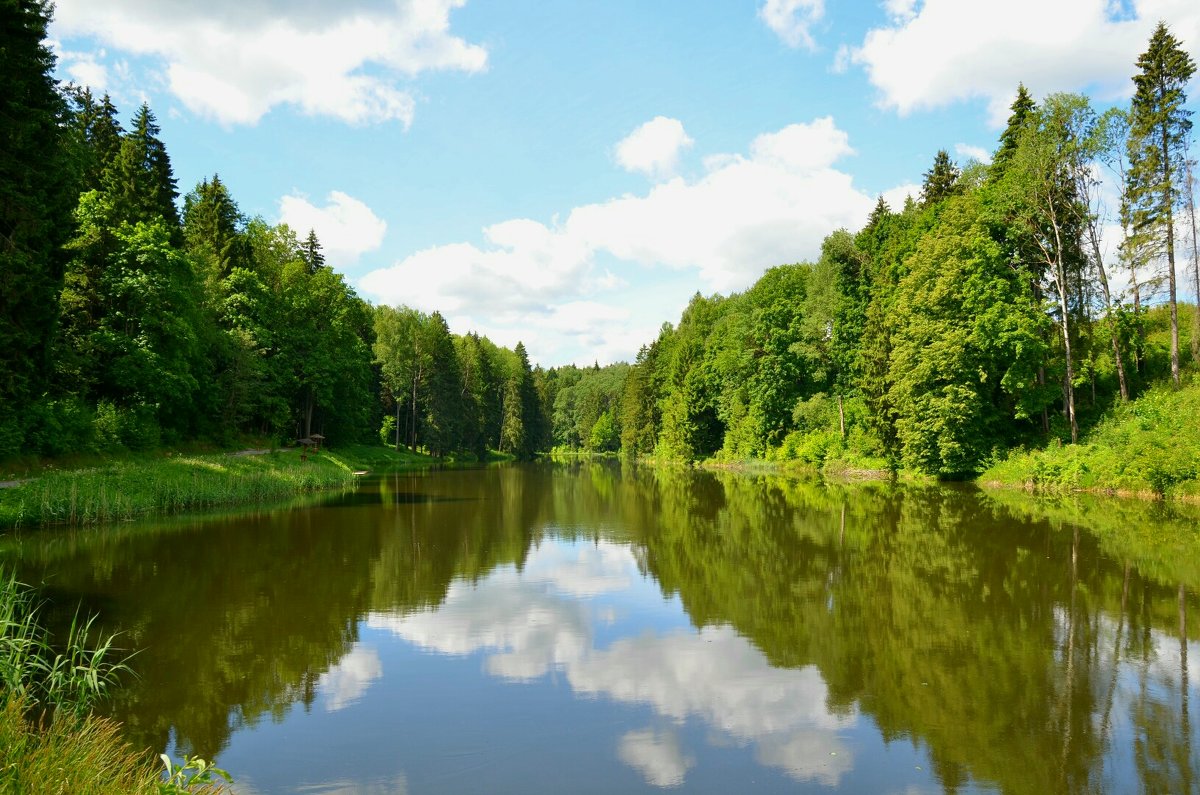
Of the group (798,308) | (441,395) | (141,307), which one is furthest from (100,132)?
(798,308)

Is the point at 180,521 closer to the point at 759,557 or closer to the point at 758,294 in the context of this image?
the point at 759,557

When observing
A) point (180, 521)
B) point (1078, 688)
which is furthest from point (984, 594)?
point (180, 521)

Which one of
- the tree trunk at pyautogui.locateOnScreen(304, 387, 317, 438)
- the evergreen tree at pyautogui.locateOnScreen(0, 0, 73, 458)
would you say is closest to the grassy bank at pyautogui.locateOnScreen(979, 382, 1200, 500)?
the evergreen tree at pyautogui.locateOnScreen(0, 0, 73, 458)

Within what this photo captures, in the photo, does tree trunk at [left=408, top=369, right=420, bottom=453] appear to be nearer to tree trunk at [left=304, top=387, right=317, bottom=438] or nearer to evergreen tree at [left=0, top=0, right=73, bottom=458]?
tree trunk at [left=304, top=387, right=317, bottom=438]

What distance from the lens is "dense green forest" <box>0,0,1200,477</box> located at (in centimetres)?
2414

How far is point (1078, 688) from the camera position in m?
8.38

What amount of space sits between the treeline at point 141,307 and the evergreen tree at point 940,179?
4327 cm

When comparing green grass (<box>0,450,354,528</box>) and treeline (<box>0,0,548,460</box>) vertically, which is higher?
treeline (<box>0,0,548,460</box>)

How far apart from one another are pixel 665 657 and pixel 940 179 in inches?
1847

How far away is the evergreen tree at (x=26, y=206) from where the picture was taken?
22.1 metres

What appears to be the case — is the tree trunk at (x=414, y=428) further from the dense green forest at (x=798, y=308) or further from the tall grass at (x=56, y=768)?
the tall grass at (x=56, y=768)

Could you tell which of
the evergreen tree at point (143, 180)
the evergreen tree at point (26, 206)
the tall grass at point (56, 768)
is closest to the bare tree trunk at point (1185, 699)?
the tall grass at point (56, 768)

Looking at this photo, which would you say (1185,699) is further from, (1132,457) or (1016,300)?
(1016,300)

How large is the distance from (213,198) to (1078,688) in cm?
5279
